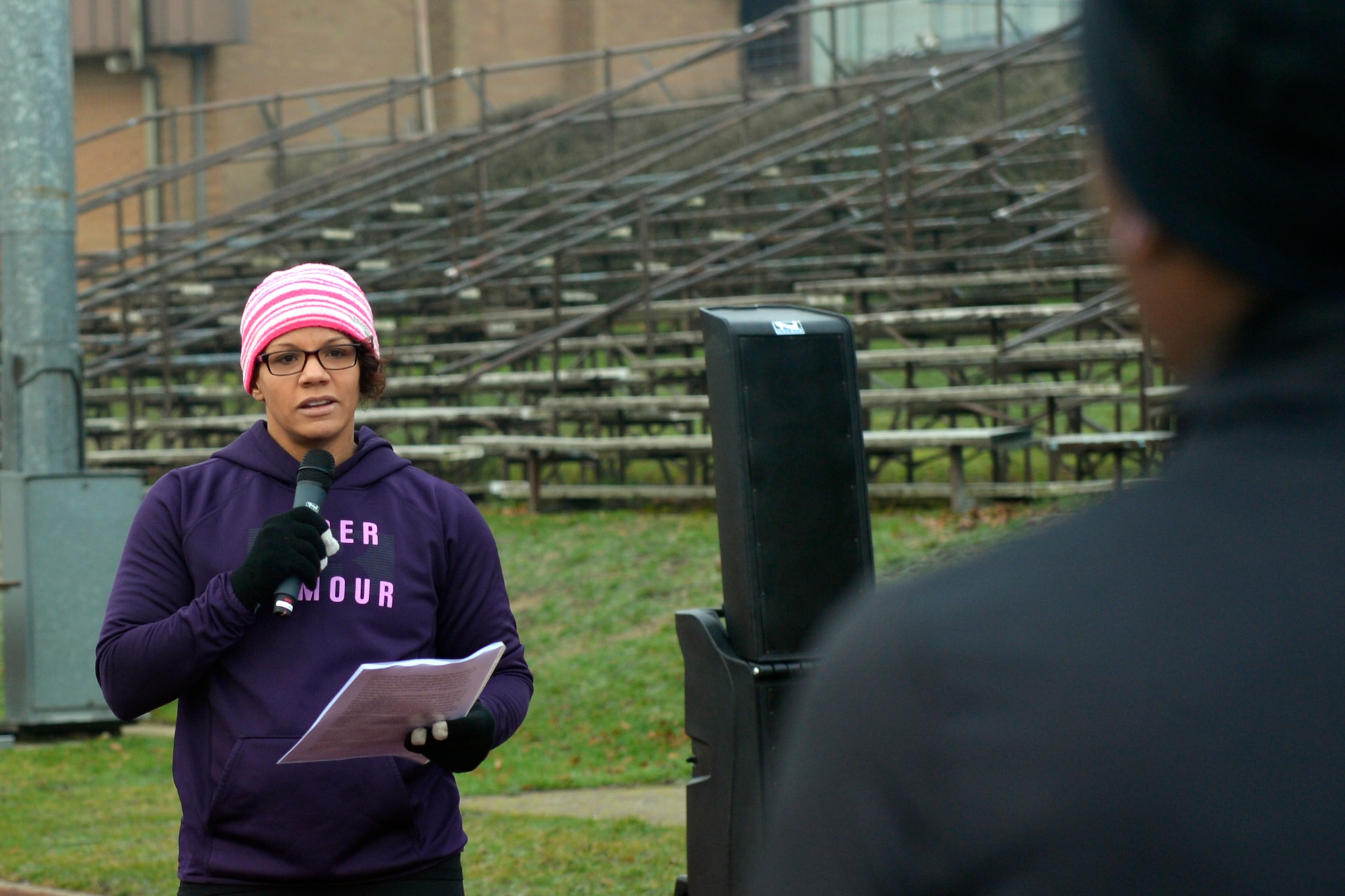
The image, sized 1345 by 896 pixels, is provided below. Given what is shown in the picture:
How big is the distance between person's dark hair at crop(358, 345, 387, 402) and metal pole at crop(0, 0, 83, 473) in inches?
226

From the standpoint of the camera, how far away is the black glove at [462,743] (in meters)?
2.86

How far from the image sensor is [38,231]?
8.49 m

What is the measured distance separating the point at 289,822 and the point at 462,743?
319mm

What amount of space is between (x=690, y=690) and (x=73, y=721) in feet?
18.0

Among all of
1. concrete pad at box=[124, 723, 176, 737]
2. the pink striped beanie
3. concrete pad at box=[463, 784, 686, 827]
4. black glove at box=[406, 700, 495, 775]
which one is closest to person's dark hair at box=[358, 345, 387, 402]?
the pink striped beanie

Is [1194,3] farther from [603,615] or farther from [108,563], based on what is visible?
[603,615]

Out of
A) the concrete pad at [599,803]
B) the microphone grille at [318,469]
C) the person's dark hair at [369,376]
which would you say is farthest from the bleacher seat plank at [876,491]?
the microphone grille at [318,469]

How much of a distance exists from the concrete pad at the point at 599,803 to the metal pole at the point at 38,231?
3270 mm

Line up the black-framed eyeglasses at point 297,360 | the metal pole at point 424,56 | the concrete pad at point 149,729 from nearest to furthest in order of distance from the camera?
the black-framed eyeglasses at point 297,360 < the concrete pad at point 149,729 < the metal pole at point 424,56

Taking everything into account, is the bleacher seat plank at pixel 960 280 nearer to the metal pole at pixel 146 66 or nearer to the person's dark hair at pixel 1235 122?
the person's dark hair at pixel 1235 122

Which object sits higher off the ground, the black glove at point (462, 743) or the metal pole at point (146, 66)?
the metal pole at point (146, 66)

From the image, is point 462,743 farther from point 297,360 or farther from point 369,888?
point 297,360

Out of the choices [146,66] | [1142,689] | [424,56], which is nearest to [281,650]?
[1142,689]

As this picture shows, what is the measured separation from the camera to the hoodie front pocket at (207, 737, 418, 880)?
2.79 m
